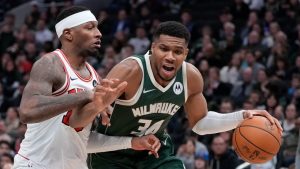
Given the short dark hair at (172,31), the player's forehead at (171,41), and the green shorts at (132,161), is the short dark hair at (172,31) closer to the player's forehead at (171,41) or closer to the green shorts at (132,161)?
the player's forehead at (171,41)

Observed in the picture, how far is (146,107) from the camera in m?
5.75

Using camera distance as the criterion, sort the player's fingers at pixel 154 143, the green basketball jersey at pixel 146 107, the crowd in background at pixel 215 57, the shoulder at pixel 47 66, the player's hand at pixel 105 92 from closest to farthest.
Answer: the player's hand at pixel 105 92, the shoulder at pixel 47 66, the player's fingers at pixel 154 143, the green basketball jersey at pixel 146 107, the crowd in background at pixel 215 57

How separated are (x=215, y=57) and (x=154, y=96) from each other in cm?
760

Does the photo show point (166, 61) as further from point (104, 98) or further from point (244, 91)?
point (244, 91)

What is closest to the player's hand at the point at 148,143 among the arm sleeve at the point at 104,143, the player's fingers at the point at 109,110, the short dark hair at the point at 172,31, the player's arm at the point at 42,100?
the arm sleeve at the point at 104,143

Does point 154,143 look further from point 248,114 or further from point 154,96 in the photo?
point 248,114

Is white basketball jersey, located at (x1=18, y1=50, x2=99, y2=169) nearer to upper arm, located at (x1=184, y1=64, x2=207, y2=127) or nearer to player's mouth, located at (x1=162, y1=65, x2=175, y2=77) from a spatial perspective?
player's mouth, located at (x1=162, y1=65, x2=175, y2=77)

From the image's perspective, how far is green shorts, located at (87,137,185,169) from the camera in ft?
19.2

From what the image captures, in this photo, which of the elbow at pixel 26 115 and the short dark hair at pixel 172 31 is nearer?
the elbow at pixel 26 115

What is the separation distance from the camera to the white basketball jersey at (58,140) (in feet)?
17.1

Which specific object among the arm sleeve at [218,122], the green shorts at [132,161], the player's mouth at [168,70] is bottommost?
the green shorts at [132,161]

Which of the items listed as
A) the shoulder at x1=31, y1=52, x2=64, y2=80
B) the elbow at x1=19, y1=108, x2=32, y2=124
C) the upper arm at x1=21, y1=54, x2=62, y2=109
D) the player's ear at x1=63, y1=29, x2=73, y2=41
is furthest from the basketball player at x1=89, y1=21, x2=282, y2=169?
the elbow at x1=19, y1=108, x2=32, y2=124

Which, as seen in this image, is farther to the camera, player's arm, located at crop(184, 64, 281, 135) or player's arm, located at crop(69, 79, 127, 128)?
player's arm, located at crop(184, 64, 281, 135)

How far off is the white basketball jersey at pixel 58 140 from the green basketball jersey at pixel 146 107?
1.67 ft
